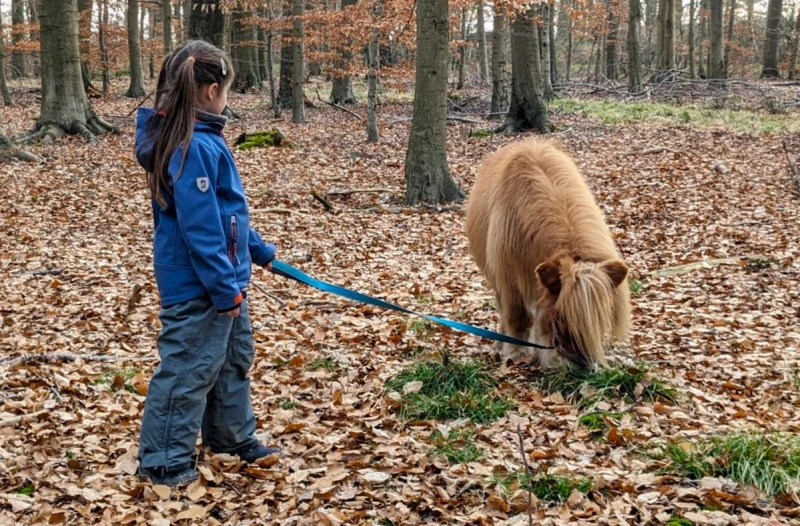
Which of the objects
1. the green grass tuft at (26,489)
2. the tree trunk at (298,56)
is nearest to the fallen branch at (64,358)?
the green grass tuft at (26,489)

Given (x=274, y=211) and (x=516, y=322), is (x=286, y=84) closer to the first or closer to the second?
(x=274, y=211)

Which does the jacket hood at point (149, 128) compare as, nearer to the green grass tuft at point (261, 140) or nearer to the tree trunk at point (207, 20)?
the green grass tuft at point (261, 140)

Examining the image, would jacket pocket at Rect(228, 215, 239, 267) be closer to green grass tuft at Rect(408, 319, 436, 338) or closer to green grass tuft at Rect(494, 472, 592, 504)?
green grass tuft at Rect(494, 472, 592, 504)

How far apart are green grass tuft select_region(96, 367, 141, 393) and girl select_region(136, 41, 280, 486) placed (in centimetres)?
166

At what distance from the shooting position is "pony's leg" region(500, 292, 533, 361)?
→ 579 centimetres

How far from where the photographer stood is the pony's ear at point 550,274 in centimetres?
492

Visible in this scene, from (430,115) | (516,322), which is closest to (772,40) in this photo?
(430,115)

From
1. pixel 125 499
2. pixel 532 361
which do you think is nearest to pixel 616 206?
pixel 532 361

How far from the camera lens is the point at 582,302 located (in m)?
4.81

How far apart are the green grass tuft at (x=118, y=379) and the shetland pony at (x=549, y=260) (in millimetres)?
3182

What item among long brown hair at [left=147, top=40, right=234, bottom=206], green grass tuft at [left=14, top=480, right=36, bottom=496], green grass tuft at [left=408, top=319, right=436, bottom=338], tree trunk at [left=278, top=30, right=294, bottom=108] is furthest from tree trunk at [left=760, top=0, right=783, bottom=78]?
green grass tuft at [left=14, top=480, right=36, bottom=496]

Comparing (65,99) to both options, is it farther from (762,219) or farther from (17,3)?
(17,3)

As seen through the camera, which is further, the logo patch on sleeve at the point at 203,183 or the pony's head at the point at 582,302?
the pony's head at the point at 582,302

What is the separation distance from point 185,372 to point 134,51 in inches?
979
